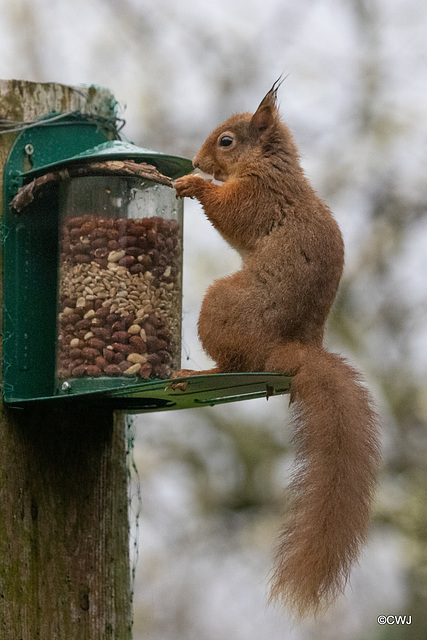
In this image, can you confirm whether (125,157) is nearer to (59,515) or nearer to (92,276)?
(92,276)

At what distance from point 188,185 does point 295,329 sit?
Answer: 546mm

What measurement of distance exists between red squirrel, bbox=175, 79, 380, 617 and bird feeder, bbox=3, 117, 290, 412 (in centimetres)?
12

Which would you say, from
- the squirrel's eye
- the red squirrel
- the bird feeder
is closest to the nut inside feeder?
the bird feeder

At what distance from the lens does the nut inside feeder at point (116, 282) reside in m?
2.47

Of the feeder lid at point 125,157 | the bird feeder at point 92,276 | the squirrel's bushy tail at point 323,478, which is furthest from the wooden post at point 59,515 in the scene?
the squirrel's bushy tail at point 323,478

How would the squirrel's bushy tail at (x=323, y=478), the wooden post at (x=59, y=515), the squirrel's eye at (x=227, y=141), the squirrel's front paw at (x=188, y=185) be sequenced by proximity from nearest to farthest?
the squirrel's bushy tail at (x=323, y=478)
the wooden post at (x=59, y=515)
the squirrel's front paw at (x=188, y=185)
the squirrel's eye at (x=227, y=141)

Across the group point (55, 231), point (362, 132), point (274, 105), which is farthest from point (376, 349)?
point (55, 231)

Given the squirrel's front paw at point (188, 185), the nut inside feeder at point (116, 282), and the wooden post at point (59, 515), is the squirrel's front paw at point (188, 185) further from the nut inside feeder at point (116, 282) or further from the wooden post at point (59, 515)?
the wooden post at point (59, 515)

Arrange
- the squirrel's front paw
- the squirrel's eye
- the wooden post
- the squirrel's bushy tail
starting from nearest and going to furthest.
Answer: the squirrel's bushy tail
the wooden post
the squirrel's front paw
the squirrel's eye

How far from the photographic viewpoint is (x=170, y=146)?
6.00 m

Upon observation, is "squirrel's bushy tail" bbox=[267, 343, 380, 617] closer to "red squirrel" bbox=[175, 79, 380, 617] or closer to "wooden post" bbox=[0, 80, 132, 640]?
"red squirrel" bbox=[175, 79, 380, 617]

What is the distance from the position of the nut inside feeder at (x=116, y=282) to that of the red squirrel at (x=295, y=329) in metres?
0.13

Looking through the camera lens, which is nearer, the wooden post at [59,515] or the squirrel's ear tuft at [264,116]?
the wooden post at [59,515]

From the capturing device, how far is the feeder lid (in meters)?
2.51
